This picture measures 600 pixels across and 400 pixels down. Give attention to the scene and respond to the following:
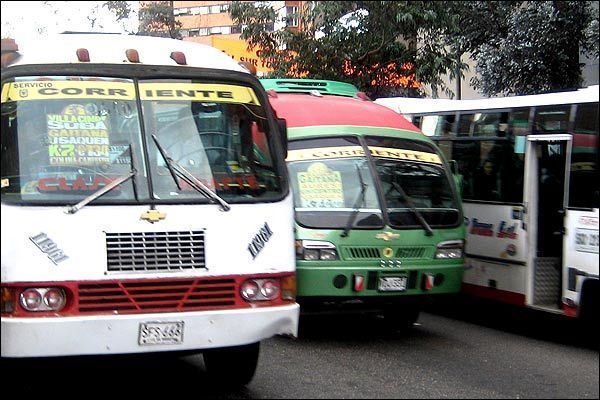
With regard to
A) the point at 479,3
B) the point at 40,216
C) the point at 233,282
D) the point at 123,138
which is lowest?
the point at 233,282

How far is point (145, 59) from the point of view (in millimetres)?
6586

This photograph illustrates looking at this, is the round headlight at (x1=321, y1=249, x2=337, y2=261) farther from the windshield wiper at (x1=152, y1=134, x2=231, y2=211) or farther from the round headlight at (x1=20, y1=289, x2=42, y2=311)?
the round headlight at (x1=20, y1=289, x2=42, y2=311)

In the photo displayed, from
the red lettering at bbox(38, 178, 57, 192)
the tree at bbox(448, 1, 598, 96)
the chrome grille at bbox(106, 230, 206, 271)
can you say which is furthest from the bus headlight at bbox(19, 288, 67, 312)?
the tree at bbox(448, 1, 598, 96)

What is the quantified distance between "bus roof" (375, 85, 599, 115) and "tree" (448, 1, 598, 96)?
197 inches

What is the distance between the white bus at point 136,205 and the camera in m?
5.64

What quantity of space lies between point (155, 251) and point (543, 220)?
5137 mm

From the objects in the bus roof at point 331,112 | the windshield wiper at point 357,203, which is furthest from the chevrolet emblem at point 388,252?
the bus roof at point 331,112

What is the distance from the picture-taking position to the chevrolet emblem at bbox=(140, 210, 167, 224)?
5.91 meters

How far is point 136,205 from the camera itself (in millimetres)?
5953

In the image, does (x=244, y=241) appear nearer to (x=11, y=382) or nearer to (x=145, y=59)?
(x=145, y=59)

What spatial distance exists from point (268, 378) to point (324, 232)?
1765 millimetres

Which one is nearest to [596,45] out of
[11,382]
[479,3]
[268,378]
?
[479,3]

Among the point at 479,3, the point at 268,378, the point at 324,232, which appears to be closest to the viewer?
the point at 268,378

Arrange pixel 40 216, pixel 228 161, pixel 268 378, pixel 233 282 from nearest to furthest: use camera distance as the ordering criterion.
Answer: pixel 40 216, pixel 233 282, pixel 228 161, pixel 268 378
